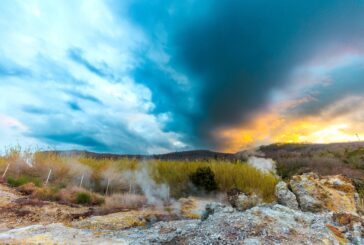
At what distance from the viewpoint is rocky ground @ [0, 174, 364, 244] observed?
27.5 feet

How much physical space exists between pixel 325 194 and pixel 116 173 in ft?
48.1

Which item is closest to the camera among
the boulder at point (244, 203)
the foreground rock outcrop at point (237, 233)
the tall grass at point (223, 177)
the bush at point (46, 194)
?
the foreground rock outcrop at point (237, 233)

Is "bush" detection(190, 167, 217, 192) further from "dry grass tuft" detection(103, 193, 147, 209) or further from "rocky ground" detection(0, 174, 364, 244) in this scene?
"rocky ground" detection(0, 174, 364, 244)

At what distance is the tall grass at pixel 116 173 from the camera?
2100cm

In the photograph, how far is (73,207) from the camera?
628 inches

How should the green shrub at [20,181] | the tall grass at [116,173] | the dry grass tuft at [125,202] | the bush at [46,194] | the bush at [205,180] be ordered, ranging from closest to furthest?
the dry grass tuft at [125,202]
the bush at [46,194]
the green shrub at [20,181]
the bush at [205,180]
the tall grass at [116,173]

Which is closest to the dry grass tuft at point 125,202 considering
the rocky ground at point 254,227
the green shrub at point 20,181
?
the rocky ground at point 254,227

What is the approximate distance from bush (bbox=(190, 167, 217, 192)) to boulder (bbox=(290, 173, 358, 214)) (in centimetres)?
741

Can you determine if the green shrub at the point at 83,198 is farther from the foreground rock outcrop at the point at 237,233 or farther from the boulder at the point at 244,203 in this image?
the boulder at the point at 244,203

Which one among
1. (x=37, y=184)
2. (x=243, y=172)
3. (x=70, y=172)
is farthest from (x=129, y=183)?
(x=243, y=172)

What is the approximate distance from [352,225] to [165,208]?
32.2 feet

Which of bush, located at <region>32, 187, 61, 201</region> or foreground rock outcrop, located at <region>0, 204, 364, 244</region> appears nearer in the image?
foreground rock outcrop, located at <region>0, 204, 364, 244</region>

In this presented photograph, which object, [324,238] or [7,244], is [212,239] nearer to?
[324,238]

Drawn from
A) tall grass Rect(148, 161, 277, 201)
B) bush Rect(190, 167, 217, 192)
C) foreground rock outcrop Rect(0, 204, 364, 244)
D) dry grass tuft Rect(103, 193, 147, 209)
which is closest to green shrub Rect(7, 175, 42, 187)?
dry grass tuft Rect(103, 193, 147, 209)
